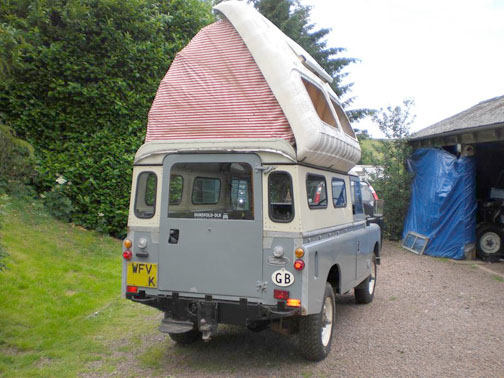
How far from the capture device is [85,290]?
23.3 feet

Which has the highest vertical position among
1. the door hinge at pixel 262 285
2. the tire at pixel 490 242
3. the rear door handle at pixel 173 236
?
the tire at pixel 490 242

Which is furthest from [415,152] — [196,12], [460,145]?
[196,12]

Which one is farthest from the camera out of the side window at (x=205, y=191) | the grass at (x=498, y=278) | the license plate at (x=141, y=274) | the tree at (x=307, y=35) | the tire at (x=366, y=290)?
the tree at (x=307, y=35)

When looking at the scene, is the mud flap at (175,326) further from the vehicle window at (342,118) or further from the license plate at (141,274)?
the vehicle window at (342,118)

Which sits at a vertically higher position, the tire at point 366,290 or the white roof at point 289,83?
the white roof at point 289,83

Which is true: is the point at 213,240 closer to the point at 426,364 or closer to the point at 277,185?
the point at 277,185

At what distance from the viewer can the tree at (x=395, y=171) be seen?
13.8 metres

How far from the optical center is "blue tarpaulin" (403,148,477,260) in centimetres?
1185

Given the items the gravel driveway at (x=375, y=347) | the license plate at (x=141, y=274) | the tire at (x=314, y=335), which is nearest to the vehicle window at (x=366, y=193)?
the gravel driveway at (x=375, y=347)

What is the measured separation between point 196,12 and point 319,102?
22.2 ft

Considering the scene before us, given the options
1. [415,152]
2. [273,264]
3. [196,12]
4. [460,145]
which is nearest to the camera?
[273,264]

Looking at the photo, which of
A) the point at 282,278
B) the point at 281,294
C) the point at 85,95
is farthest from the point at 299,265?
the point at 85,95

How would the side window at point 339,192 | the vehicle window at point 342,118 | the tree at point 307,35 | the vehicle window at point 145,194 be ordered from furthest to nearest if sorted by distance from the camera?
the tree at point 307,35, the vehicle window at point 342,118, the side window at point 339,192, the vehicle window at point 145,194

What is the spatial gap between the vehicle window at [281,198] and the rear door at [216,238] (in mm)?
121
